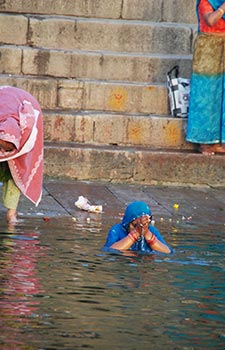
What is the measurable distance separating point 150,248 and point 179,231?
60.4 inches

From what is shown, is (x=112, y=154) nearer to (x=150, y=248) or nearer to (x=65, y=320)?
(x=150, y=248)

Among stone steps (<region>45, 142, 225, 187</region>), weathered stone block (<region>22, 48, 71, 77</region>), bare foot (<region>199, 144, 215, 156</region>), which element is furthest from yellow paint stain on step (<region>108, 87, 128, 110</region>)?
bare foot (<region>199, 144, 215, 156</region>)

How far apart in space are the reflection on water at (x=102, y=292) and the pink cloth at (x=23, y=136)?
0.38 meters

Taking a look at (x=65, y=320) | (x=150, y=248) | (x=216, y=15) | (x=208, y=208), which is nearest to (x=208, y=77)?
(x=216, y=15)

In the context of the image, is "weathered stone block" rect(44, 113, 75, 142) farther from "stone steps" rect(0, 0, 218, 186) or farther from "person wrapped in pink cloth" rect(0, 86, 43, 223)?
"person wrapped in pink cloth" rect(0, 86, 43, 223)

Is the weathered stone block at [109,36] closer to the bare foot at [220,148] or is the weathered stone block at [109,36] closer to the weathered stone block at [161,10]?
the weathered stone block at [161,10]

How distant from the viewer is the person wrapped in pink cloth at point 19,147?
11.4 m

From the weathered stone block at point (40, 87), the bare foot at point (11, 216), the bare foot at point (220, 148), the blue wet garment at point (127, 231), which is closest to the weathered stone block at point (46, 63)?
the weathered stone block at point (40, 87)

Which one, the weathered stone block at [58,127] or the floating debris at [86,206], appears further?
the weathered stone block at [58,127]

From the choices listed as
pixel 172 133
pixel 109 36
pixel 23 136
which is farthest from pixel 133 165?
pixel 23 136

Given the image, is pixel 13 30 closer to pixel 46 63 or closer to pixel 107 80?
pixel 46 63

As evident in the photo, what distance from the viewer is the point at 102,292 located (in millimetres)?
8867

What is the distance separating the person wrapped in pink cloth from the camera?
11.4 metres

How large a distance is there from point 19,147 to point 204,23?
3751mm
